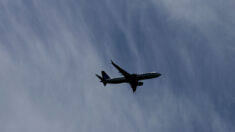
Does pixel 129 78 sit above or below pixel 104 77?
below

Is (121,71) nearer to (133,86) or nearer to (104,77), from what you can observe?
(133,86)

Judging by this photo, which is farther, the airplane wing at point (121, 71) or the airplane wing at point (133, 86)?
the airplane wing at point (133, 86)

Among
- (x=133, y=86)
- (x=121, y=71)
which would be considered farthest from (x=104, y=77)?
(x=121, y=71)

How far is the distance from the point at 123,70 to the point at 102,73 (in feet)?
83.9

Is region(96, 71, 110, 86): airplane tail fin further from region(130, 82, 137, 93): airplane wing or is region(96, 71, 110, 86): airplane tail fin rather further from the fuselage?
region(130, 82, 137, 93): airplane wing

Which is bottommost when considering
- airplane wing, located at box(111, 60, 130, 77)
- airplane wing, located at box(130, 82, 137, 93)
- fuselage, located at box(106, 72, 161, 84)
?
airplane wing, located at box(130, 82, 137, 93)

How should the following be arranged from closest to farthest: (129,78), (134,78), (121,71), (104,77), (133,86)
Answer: (121,71)
(134,78)
(129,78)
(133,86)
(104,77)

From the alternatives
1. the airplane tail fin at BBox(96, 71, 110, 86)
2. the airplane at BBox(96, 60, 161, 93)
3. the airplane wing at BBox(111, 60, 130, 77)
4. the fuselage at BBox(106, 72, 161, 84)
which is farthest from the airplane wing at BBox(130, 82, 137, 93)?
the airplane tail fin at BBox(96, 71, 110, 86)

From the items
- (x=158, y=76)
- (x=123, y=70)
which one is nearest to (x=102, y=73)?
(x=123, y=70)

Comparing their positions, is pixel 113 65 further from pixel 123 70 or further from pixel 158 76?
pixel 158 76

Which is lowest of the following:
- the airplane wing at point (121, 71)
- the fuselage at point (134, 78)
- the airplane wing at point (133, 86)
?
the airplane wing at point (133, 86)

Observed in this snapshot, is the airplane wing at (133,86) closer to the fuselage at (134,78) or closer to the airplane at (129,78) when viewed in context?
the airplane at (129,78)

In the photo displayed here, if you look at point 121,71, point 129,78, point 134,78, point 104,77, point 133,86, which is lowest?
point 133,86

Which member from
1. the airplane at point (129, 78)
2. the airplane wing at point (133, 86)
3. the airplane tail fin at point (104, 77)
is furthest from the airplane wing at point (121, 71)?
the airplane tail fin at point (104, 77)
